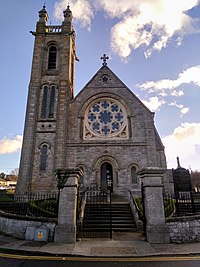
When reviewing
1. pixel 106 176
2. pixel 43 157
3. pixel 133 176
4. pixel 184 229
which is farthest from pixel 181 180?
pixel 43 157

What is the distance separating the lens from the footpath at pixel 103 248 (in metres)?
6.18

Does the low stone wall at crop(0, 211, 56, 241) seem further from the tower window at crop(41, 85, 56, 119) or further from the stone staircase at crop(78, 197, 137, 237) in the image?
the tower window at crop(41, 85, 56, 119)

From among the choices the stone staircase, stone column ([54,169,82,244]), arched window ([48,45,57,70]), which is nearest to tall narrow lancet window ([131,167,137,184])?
the stone staircase

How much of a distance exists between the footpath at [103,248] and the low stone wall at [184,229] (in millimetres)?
404

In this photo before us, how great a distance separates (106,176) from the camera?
20094 mm

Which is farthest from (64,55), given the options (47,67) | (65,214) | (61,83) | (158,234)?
(158,234)

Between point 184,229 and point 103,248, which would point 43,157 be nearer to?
point 103,248

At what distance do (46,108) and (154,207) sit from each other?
16.7 meters

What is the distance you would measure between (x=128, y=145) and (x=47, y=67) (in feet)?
44.1

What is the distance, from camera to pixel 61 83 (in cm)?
2219

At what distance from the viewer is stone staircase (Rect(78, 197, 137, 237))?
9345 millimetres

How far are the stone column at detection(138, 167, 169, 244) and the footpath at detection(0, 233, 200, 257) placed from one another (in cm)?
40

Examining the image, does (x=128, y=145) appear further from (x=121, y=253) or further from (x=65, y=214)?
(x=121, y=253)

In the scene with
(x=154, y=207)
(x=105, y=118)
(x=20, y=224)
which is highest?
(x=105, y=118)
